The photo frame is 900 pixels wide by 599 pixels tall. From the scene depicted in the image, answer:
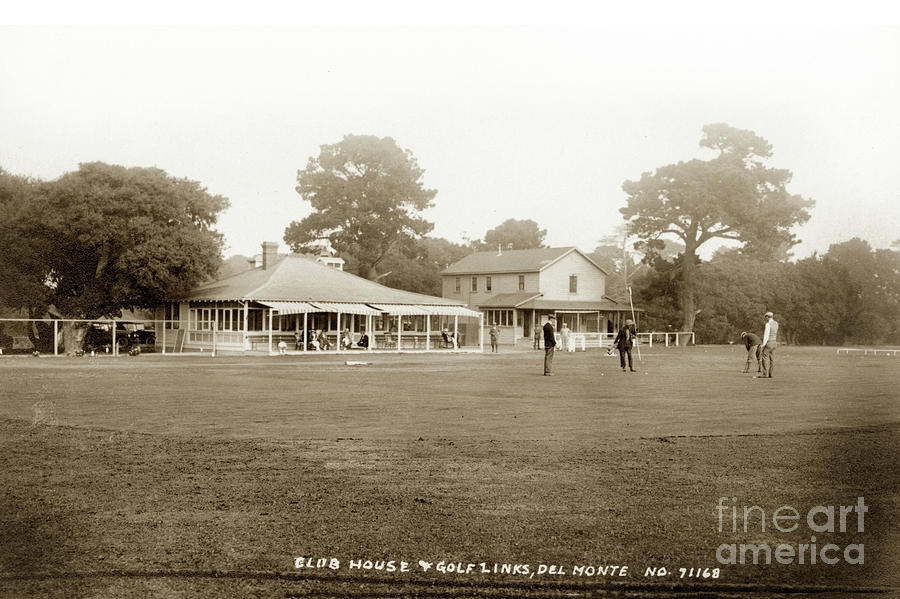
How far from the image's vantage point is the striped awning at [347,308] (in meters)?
37.6

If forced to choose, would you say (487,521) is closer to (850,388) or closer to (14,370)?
(850,388)

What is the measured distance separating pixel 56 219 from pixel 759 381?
1760 centimetres

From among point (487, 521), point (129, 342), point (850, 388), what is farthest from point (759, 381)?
point (129, 342)

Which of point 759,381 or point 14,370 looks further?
point 14,370

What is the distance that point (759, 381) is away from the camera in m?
20.5

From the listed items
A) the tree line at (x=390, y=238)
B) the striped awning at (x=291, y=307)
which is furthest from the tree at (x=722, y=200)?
the striped awning at (x=291, y=307)

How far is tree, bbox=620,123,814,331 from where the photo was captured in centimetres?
1123

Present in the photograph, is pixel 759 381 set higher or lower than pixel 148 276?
lower

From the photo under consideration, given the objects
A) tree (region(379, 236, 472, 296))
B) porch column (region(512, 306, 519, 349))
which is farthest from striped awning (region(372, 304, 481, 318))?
porch column (region(512, 306, 519, 349))

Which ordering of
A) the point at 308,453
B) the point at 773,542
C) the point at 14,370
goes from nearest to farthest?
the point at 773,542 < the point at 308,453 < the point at 14,370

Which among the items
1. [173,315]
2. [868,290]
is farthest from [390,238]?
[173,315]

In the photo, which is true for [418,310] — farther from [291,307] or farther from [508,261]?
[508,261]
